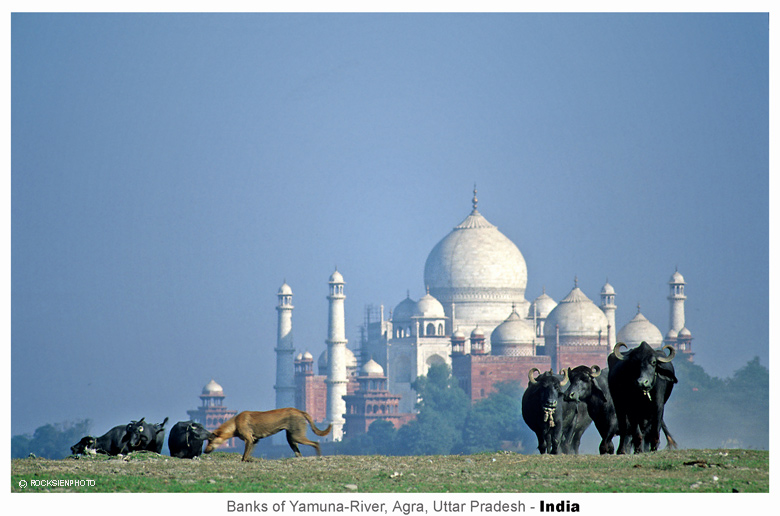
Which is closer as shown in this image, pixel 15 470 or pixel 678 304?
pixel 15 470

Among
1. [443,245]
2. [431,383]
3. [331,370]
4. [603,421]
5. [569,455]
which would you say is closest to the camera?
[569,455]

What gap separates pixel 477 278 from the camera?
222 ft

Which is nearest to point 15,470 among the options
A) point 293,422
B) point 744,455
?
point 293,422

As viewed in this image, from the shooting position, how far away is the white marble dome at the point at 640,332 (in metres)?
64.2

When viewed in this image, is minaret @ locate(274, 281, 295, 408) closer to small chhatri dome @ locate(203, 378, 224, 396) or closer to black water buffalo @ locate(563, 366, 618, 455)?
small chhatri dome @ locate(203, 378, 224, 396)

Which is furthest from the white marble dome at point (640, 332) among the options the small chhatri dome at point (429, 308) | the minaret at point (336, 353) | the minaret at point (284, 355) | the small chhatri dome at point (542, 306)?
the minaret at point (284, 355)

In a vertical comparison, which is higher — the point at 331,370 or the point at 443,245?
the point at 443,245

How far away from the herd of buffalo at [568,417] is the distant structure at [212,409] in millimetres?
52812

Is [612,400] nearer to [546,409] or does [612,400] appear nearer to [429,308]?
[546,409]

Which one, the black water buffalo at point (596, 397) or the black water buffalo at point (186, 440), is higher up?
the black water buffalo at point (596, 397)

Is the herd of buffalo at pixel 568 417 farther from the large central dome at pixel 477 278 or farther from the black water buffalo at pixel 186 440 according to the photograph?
the large central dome at pixel 477 278

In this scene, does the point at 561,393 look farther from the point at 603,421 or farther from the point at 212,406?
the point at 212,406
